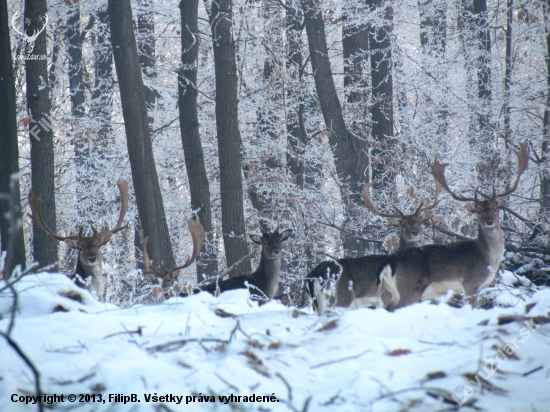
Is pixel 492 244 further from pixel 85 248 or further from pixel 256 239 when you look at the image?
pixel 85 248

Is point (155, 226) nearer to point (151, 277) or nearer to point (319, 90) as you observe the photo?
point (151, 277)

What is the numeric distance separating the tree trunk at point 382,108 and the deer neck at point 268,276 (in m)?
3.77

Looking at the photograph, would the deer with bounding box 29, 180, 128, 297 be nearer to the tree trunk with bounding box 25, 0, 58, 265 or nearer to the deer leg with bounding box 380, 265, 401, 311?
the tree trunk with bounding box 25, 0, 58, 265

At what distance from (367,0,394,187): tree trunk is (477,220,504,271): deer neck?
4509 mm

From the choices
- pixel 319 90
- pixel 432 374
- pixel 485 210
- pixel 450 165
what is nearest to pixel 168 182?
pixel 319 90

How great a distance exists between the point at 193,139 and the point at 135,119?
249 centimetres

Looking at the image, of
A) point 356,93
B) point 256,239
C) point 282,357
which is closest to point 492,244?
point 256,239

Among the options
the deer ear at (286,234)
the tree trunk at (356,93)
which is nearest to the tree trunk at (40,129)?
the deer ear at (286,234)

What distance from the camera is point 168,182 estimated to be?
1712 cm

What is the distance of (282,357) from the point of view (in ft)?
9.65

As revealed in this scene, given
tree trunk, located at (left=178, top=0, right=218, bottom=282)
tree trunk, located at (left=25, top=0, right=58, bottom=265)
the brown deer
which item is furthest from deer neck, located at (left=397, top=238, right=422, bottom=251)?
tree trunk, located at (left=25, top=0, right=58, bottom=265)

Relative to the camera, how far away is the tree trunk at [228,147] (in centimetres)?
1035

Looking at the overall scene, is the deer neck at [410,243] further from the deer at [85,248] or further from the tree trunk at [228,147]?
the deer at [85,248]

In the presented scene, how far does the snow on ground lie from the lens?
101 inches
